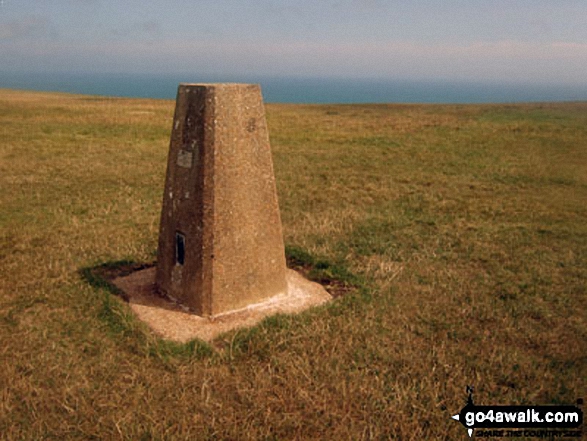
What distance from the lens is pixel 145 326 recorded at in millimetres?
5465

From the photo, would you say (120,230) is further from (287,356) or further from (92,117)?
(92,117)

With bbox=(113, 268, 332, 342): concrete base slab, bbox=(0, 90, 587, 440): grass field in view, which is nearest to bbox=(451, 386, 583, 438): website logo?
bbox=(0, 90, 587, 440): grass field

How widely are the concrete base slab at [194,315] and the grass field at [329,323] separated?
234 mm

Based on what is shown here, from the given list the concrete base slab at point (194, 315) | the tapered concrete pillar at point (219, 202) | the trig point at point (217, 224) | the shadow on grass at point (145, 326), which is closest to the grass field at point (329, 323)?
the shadow on grass at point (145, 326)

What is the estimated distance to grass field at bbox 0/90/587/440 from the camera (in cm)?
408

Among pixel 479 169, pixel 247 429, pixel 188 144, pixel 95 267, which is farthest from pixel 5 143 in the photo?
pixel 247 429

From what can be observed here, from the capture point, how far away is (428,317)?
5.83 meters

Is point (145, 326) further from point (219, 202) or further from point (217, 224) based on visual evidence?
point (219, 202)

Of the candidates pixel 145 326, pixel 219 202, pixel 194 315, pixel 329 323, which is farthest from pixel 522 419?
pixel 145 326

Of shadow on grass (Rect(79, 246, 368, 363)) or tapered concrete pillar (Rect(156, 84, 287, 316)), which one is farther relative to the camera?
tapered concrete pillar (Rect(156, 84, 287, 316))

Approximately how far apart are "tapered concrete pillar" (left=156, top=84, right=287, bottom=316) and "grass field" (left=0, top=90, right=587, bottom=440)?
0.71 m

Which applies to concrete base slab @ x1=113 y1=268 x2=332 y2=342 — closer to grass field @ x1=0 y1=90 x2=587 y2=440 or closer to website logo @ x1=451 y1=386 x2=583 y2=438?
grass field @ x1=0 y1=90 x2=587 y2=440

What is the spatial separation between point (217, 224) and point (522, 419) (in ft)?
11.8

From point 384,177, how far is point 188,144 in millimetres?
9811
